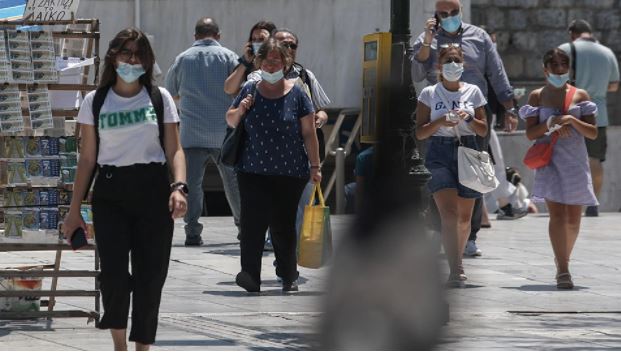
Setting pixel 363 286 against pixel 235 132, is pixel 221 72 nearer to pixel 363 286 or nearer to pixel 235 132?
pixel 235 132

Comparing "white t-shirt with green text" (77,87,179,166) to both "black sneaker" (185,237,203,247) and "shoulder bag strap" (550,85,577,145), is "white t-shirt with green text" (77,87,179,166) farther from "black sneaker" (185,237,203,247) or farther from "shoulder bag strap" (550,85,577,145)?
"black sneaker" (185,237,203,247)

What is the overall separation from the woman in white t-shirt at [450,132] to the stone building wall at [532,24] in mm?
11154

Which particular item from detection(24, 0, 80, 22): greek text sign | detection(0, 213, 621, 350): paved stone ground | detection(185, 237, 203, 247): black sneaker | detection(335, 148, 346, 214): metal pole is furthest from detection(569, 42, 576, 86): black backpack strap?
detection(24, 0, 80, 22): greek text sign

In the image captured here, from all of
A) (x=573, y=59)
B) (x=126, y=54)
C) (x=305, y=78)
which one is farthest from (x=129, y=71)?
(x=573, y=59)

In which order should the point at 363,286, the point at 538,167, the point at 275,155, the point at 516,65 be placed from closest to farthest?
the point at 363,286
the point at 275,155
the point at 538,167
the point at 516,65

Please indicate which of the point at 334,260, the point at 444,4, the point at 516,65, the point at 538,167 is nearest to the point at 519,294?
the point at 538,167

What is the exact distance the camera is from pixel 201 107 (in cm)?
1400

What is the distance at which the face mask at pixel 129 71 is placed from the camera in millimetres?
7887

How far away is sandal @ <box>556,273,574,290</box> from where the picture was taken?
1153 cm

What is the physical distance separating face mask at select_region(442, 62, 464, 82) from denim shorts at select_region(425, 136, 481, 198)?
0.44m

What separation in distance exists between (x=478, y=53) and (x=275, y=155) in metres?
2.89

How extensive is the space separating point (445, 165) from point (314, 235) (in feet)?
4.16

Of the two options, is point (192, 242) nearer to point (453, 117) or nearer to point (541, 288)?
point (453, 117)

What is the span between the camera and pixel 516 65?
23.0 metres
